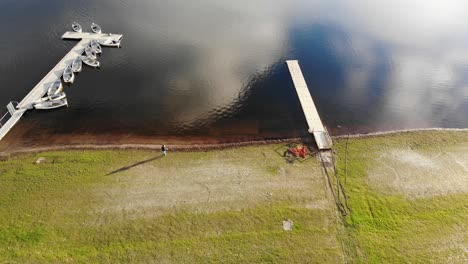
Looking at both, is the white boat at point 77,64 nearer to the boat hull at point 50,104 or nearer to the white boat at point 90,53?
the white boat at point 90,53

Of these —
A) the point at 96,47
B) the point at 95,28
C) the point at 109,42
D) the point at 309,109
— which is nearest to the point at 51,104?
the point at 96,47

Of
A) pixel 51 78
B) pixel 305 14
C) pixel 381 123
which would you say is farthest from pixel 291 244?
pixel 305 14

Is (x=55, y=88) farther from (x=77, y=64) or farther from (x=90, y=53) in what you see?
(x=90, y=53)

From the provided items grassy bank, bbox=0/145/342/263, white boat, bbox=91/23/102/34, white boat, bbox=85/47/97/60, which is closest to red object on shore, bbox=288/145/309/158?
grassy bank, bbox=0/145/342/263

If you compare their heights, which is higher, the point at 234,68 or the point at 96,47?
the point at 96,47

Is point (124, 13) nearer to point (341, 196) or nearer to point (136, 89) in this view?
point (136, 89)

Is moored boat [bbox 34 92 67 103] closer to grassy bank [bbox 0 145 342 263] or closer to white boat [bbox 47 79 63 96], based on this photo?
white boat [bbox 47 79 63 96]

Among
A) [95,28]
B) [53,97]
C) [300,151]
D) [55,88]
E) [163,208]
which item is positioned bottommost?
[300,151]
